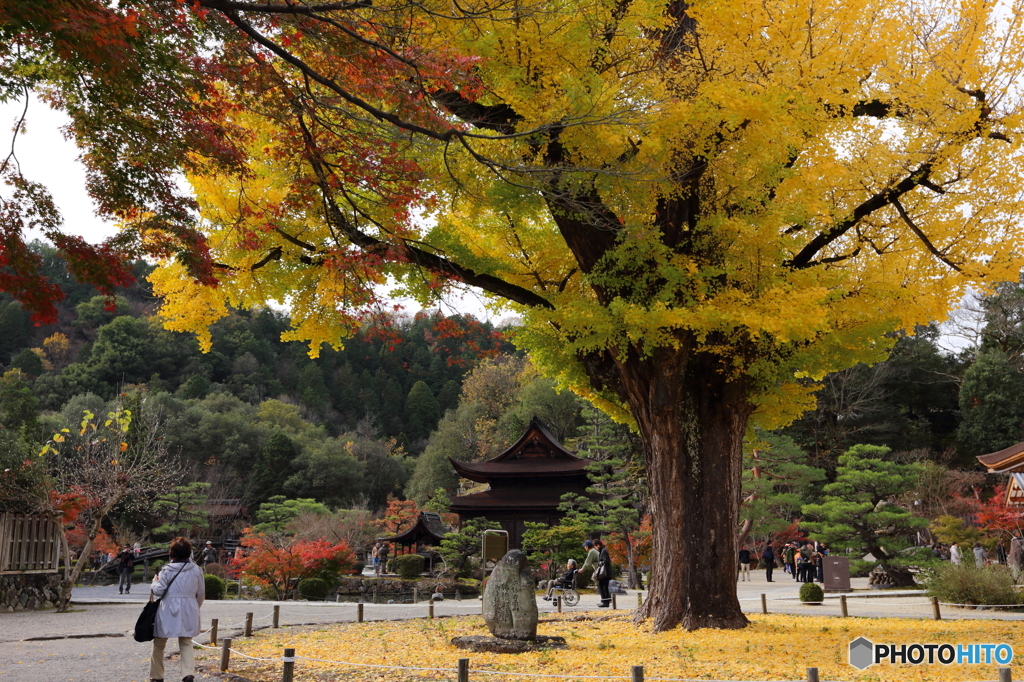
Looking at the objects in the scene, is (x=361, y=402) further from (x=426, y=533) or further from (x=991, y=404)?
(x=991, y=404)

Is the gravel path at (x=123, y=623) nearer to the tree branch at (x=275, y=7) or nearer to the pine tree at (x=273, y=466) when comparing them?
the tree branch at (x=275, y=7)

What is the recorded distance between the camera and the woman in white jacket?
6414mm

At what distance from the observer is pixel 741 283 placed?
9.36 meters

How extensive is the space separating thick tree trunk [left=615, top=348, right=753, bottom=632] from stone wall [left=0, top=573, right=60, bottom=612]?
1260cm

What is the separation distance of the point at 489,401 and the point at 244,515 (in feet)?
54.2

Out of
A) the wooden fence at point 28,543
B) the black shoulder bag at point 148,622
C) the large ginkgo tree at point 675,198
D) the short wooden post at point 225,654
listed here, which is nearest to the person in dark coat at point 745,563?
the large ginkgo tree at point 675,198

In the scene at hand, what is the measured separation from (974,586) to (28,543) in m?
18.6

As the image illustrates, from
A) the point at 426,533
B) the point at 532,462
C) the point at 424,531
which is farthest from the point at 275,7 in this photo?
the point at 426,533

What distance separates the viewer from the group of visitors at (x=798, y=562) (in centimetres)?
2206

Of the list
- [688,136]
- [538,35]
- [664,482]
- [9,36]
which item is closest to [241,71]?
[9,36]

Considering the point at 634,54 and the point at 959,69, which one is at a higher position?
the point at 634,54

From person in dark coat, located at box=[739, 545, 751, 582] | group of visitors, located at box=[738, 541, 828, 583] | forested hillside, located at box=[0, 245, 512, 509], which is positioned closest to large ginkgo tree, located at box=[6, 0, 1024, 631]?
group of visitors, located at box=[738, 541, 828, 583]

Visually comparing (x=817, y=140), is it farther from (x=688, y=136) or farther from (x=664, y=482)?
(x=664, y=482)

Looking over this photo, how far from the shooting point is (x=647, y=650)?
8.22 m
